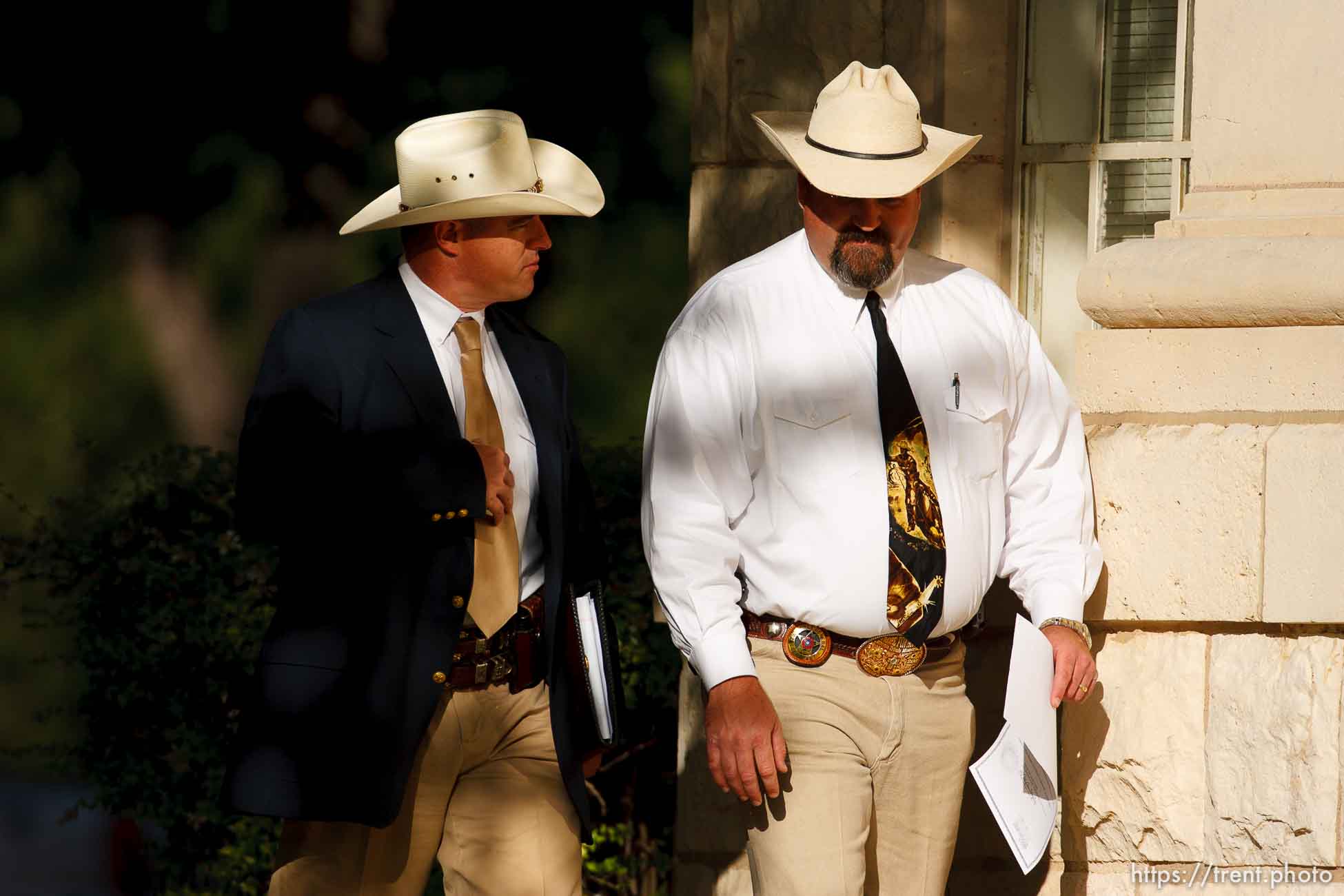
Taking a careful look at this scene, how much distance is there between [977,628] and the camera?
394 centimetres

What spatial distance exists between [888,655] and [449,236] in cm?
130

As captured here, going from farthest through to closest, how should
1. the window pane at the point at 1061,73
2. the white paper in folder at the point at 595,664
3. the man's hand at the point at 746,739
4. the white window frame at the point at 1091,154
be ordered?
the window pane at the point at 1061,73 < the white window frame at the point at 1091,154 < the white paper in folder at the point at 595,664 < the man's hand at the point at 746,739

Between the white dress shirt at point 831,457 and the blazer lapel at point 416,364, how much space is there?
45 cm

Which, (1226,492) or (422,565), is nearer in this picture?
(422,565)

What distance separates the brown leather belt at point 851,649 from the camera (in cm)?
372

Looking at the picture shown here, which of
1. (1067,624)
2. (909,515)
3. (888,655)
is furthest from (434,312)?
(1067,624)

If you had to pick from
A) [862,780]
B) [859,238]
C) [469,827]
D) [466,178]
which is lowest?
[469,827]

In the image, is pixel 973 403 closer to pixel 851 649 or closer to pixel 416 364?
pixel 851 649

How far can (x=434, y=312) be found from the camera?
3.89m

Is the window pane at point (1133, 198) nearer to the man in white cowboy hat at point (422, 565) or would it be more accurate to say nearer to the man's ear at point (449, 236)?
the man in white cowboy hat at point (422, 565)

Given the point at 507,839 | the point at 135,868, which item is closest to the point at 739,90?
the point at 507,839

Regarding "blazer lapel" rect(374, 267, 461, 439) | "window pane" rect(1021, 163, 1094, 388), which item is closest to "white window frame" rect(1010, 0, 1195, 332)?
"window pane" rect(1021, 163, 1094, 388)

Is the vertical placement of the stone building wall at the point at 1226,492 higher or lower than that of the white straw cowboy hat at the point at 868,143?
lower

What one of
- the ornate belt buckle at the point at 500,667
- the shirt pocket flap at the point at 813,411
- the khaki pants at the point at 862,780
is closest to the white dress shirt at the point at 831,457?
the shirt pocket flap at the point at 813,411
